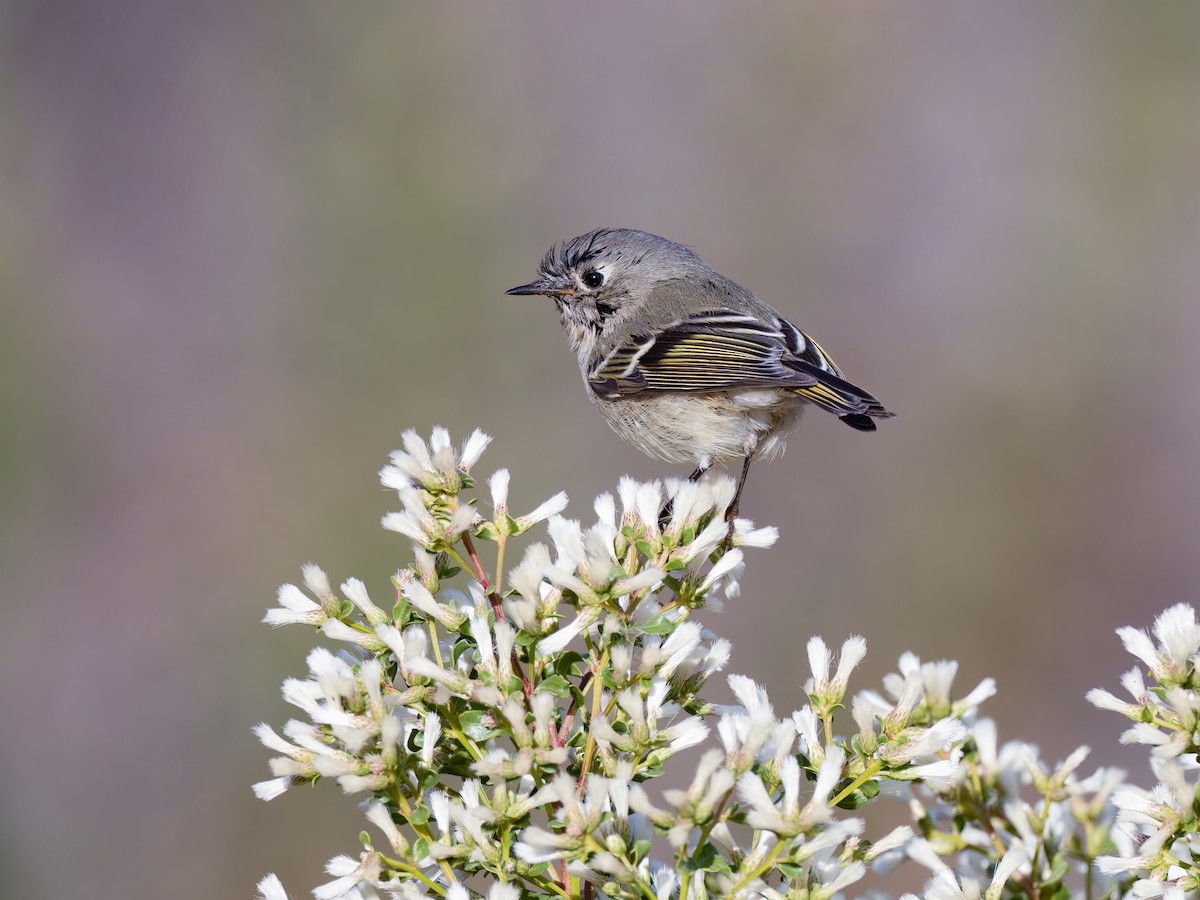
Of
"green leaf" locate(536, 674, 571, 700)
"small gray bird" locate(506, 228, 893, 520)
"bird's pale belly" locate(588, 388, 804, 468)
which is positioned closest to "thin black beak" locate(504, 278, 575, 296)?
"small gray bird" locate(506, 228, 893, 520)

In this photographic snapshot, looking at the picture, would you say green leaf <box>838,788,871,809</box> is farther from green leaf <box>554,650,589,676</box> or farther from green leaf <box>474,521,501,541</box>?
green leaf <box>474,521,501,541</box>

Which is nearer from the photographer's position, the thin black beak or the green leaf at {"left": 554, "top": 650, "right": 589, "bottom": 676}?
the green leaf at {"left": 554, "top": 650, "right": 589, "bottom": 676}

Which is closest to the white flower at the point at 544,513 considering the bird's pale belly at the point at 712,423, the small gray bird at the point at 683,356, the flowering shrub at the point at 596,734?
the flowering shrub at the point at 596,734

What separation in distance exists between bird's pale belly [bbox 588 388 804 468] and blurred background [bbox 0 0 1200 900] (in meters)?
2.47

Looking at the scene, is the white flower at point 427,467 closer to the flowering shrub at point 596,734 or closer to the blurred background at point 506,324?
the flowering shrub at point 596,734

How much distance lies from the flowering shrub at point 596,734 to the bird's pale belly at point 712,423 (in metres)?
1.45

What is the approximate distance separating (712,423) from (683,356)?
0.79 feet

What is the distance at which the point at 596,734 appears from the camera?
133cm

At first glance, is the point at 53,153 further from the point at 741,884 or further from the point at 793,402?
the point at 741,884

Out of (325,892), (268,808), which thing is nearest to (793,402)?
(325,892)

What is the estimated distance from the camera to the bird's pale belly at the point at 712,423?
3.06 metres

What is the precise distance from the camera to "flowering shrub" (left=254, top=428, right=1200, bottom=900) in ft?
4.21

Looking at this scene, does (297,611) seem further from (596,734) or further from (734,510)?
(734,510)

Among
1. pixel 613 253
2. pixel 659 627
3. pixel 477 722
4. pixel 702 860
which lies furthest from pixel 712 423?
pixel 702 860
